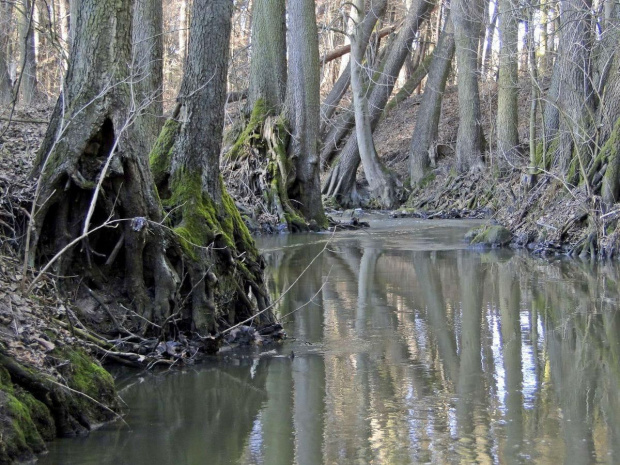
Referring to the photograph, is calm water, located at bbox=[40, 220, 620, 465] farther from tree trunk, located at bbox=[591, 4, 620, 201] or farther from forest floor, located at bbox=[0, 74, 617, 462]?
tree trunk, located at bbox=[591, 4, 620, 201]

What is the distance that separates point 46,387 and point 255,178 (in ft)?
54.3

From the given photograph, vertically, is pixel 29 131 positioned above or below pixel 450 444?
above

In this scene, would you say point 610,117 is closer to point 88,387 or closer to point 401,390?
point 401,390

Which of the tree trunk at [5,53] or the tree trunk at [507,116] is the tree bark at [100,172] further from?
the tree trunk at [507,116]

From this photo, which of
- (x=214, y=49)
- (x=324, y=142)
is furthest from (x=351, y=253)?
(x=324, y=142)

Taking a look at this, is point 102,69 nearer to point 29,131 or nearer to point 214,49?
point 214,49

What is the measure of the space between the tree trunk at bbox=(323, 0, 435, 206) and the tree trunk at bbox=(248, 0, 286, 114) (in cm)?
775

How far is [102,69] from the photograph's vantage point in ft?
25.6

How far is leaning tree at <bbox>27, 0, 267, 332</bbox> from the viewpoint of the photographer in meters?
7.55

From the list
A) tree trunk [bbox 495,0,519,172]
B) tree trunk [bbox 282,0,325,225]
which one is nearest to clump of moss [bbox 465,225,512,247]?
tree trunk [bbox 282,0,325,225]

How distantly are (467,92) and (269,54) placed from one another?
8.65 metres

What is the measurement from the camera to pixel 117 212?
7746mm

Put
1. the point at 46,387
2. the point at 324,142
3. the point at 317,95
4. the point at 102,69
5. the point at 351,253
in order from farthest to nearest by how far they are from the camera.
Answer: the point at 324,142 → the point at 317,95 → the point at 351,253 → the point at 102,69 → the point at 46,387

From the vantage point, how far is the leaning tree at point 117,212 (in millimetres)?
A: 7555
